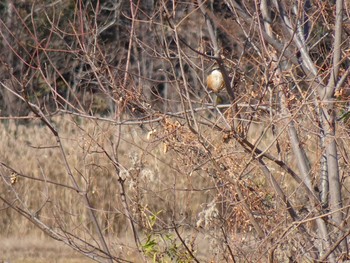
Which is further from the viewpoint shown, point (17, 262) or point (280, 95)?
point (17, 262)

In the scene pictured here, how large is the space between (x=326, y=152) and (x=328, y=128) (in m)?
0.11

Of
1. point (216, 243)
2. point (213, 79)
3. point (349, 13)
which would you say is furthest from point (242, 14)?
point (216, 243)

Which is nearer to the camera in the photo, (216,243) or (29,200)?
(216,243)

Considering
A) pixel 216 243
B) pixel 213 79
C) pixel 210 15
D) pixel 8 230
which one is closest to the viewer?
pixel 210 15

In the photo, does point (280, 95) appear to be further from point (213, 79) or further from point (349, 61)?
point (349, 61)

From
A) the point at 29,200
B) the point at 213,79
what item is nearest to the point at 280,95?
the point at 213,79

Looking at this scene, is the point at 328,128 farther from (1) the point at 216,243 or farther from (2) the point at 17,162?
(2) the point at 17,162

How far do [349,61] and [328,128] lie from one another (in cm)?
79

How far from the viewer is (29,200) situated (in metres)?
11.7

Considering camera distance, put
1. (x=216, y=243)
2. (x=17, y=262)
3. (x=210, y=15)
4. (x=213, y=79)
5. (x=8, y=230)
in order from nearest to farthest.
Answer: (x=210, y=15) → (x=213, y=79) → (x=216, y=243) → (x=17, y=262) → (x=8, y=230)

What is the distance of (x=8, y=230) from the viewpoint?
11648 millimetres

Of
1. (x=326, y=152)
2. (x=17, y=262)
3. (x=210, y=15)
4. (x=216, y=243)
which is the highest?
(x=210, y=15)

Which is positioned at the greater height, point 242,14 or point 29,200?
point 242,14

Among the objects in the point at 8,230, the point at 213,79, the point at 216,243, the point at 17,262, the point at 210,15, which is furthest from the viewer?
the point at 8,230
